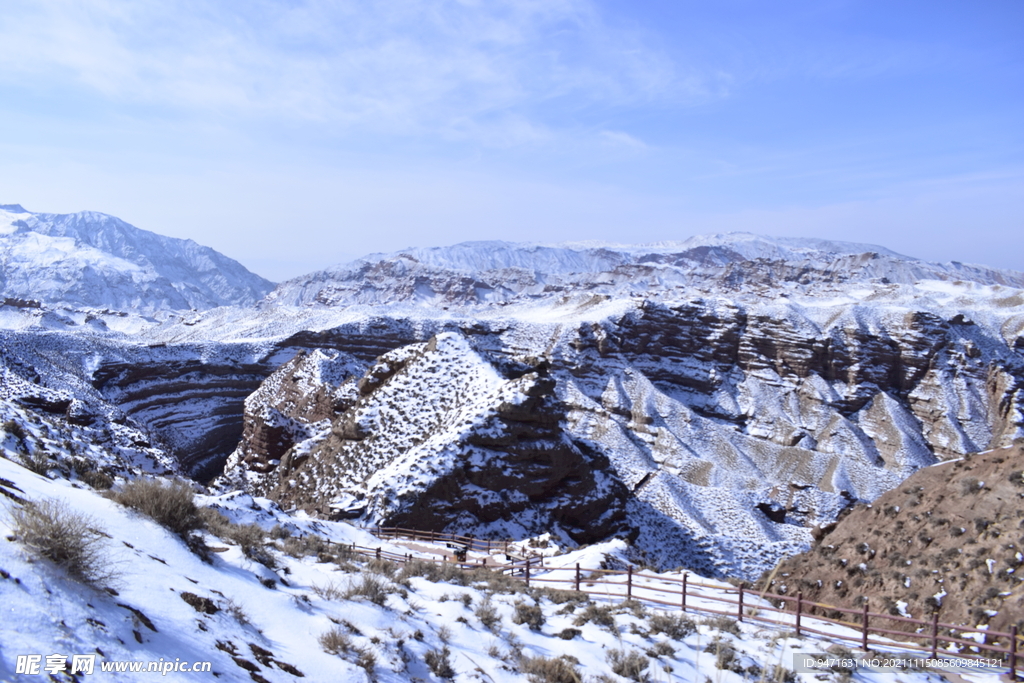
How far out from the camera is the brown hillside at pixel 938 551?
10445mm

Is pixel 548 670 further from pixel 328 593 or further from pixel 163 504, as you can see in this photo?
pixel 163 504

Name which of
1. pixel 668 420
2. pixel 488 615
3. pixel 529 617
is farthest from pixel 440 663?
pixel 668 420

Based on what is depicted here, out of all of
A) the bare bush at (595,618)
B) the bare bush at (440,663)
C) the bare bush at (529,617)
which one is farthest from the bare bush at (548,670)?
the bare bush at (595,618)

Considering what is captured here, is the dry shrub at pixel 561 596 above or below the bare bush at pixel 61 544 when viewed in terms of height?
below

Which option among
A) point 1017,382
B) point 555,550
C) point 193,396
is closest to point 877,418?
point 1017,382

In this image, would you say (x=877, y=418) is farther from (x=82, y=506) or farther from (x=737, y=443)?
(x=82, y=506)

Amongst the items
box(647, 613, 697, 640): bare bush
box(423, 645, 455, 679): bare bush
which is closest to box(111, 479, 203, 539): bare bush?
box(423, 645, 455, 679): bare bush

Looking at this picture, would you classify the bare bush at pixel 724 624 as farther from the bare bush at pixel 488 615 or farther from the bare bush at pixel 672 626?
the bare bush at pixel 488 615

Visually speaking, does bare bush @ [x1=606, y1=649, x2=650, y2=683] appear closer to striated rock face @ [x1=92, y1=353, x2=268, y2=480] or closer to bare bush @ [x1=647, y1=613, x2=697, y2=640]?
bare bush @ [x1=647, y1=613, x2=697, y2=640]

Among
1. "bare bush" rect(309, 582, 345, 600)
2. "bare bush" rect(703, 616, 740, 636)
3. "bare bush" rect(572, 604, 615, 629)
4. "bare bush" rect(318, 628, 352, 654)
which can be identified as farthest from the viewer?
"bare bush" rect(703, 616, 740, 636)

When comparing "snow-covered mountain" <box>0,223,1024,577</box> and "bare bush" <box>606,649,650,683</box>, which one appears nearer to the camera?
"bare bush" <box>606,649,650,683</box>

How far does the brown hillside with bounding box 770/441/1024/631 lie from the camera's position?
10.4 metres

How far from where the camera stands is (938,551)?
38.7 ft

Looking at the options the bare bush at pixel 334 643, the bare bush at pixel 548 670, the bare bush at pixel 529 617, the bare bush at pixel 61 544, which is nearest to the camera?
the bare bush at pixel 61 544
